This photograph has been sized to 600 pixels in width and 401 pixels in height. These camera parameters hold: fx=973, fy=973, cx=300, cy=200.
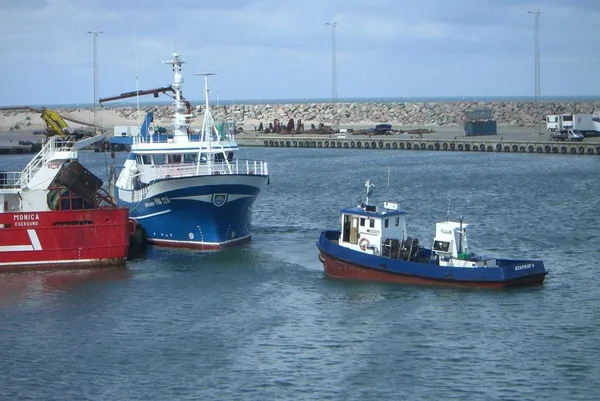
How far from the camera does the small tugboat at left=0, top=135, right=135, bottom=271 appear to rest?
33688 mm

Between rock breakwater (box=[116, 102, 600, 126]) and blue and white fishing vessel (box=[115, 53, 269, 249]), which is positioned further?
rock breakwater (box=[116, 102, 600, 126])

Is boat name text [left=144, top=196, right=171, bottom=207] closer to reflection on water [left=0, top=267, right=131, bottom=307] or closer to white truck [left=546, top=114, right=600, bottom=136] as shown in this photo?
reflection on water [left=0, top=267, right=131, bottom=307]

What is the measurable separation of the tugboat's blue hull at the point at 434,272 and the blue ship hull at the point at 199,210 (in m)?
6.89

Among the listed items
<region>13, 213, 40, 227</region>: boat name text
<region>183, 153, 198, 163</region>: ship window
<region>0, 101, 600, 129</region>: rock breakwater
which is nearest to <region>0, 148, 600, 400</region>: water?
<region>13, 213, 40, 227</region>: boat name text

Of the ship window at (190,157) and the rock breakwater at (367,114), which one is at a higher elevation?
the rock breakwater at (367,114)

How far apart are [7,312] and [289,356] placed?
9.79 m

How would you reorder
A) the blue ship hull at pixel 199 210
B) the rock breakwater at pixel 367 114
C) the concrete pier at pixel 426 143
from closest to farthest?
the blue ship hull at pixel 199 210 < the concrete pier at pixel 426 143 < the rock breakwater at pixel 367 114

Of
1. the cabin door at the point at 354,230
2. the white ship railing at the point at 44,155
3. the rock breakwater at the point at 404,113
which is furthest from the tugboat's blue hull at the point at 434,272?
the rock breakwater at the point at 404,113

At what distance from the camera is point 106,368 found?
23922mm

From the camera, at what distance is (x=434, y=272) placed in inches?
1195

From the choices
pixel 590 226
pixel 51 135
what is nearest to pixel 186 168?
pixel 51 135

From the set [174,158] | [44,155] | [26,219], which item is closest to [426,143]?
[174,158]

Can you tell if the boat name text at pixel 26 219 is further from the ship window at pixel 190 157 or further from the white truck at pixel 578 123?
the white truck at pixel 578 123

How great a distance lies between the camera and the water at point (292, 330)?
2264 centimetres
